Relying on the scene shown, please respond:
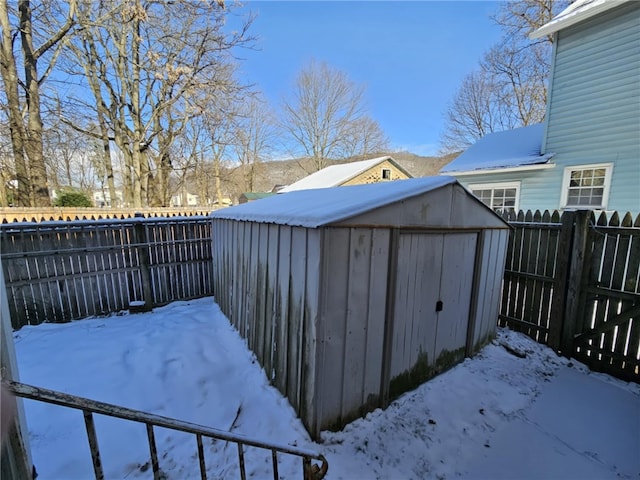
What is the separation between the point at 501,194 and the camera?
995 centimetres

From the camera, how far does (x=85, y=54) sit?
12594 mm

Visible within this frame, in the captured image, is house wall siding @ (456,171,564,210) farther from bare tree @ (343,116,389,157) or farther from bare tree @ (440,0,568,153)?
bare tree @ (343,116,389,157)

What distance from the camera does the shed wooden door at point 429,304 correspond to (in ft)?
9.98

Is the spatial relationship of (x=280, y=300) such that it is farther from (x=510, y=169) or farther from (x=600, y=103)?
(x=600, y=103)

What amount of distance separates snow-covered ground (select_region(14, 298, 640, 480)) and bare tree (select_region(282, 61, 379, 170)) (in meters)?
22.9

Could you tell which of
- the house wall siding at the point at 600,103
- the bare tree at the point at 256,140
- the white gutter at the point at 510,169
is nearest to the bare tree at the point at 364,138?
the bare tree at the point at 256,140

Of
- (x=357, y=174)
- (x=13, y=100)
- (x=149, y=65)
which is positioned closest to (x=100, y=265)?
(x=13, y=100)

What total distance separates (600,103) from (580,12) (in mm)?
2478

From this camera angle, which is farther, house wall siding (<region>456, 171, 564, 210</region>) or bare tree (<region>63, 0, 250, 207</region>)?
bare tree (<region>63, 0, 250, 207</region>)

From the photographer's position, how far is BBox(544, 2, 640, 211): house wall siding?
7.17 meters

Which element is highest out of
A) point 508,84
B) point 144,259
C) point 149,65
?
point 508,84

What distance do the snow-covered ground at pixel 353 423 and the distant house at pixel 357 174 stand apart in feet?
41.2

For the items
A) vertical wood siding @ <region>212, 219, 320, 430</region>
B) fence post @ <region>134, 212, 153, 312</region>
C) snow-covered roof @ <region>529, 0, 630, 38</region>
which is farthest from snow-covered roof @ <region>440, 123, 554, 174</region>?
fence post @ <region>134, 212, 153, 312</region>

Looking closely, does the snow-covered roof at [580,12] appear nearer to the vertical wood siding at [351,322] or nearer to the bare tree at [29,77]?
the vertical wood siding at [351,322]
